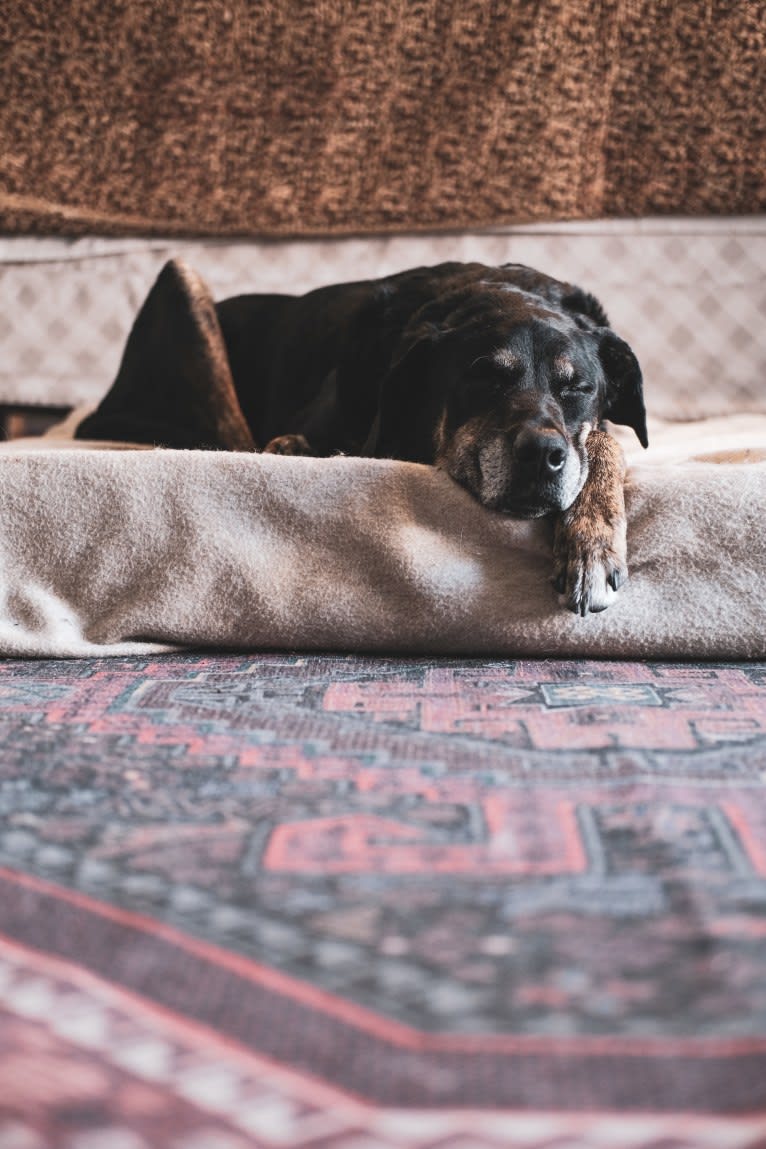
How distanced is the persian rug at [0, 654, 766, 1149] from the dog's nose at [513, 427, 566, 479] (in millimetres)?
→ 373

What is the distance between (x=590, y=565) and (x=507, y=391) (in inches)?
13.8

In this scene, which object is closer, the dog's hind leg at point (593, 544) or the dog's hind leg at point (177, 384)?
the dog's hind leg at point (593, 544)

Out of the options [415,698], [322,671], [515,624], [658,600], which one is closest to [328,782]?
[415,698]

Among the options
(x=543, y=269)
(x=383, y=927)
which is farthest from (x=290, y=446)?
(x=383, y=927)

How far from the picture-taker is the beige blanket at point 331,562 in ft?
4.20

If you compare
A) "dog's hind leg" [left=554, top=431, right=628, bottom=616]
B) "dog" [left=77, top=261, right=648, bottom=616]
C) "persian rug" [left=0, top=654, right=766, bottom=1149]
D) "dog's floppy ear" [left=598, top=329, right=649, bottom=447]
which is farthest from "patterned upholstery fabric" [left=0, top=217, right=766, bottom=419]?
"persian rug" [left=0, top=654, right=766, bottom=1149]

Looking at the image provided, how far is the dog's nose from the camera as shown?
1311 millimetres

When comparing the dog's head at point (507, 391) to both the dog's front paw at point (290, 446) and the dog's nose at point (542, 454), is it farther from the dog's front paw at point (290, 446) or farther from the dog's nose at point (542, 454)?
the dog's front paw at point (290, 446)

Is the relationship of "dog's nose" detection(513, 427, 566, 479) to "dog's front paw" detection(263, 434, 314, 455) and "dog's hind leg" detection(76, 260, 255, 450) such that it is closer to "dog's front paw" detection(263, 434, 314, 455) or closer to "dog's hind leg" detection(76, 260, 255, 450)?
"dog's front paw" detection(263, 434, 314, 455)

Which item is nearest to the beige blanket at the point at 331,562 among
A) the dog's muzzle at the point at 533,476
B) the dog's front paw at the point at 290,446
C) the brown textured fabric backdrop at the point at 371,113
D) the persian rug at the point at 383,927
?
the dog's muzzle at the point at 533,476

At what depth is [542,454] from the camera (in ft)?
4.29

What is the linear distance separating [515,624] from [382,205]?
1641mm

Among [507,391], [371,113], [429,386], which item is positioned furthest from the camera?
[371,113]

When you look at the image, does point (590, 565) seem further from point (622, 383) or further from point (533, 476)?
point (622, 383)
